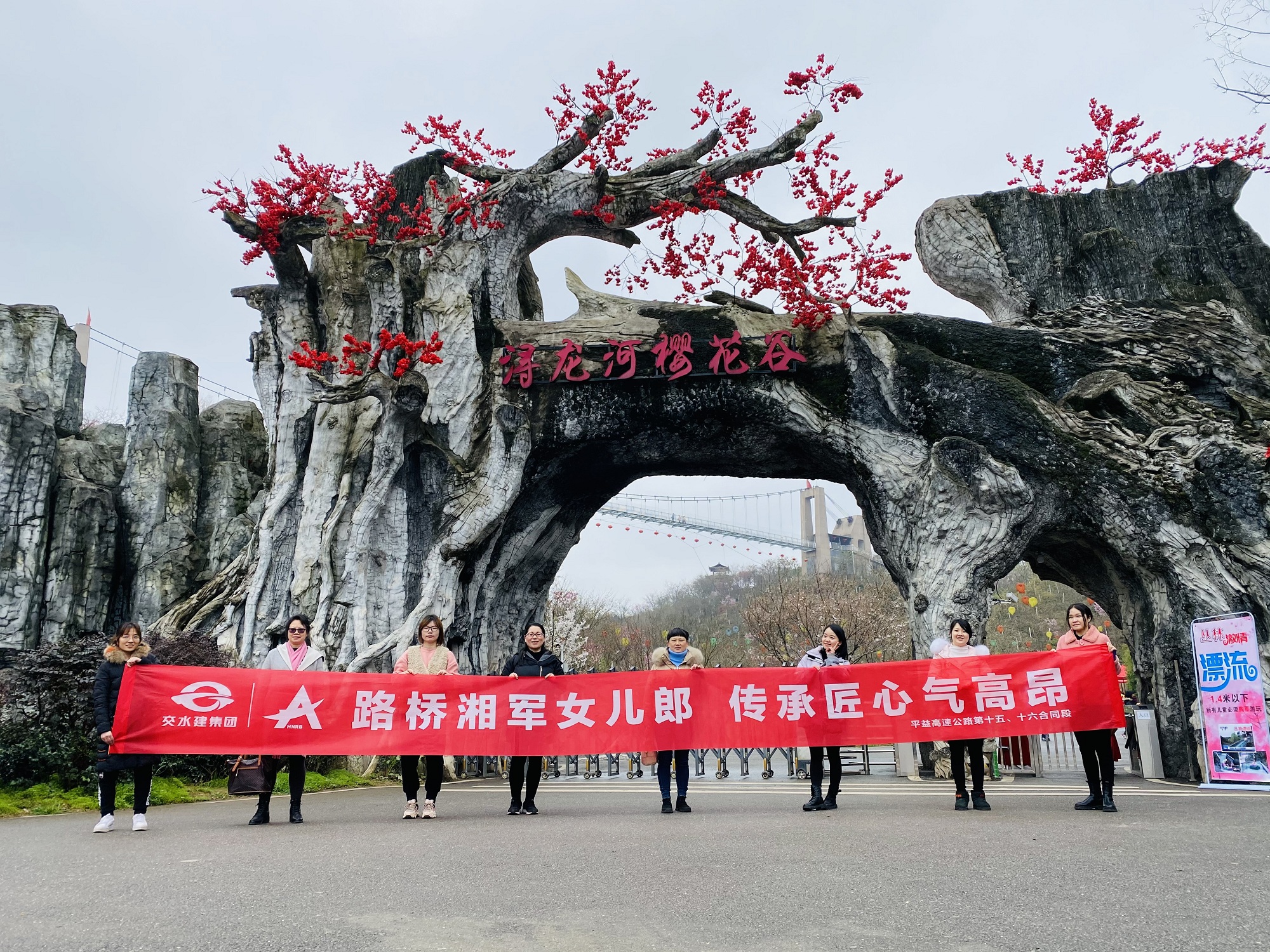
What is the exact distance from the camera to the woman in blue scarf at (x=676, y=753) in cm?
729

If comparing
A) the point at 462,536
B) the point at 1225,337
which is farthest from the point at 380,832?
the point at 1225,337

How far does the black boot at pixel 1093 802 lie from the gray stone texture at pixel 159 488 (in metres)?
14.7

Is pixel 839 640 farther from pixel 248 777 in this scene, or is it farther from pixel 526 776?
pixel 248 777

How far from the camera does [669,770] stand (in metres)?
7.49

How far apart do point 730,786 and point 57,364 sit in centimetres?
1454

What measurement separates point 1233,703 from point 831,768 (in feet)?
14.2

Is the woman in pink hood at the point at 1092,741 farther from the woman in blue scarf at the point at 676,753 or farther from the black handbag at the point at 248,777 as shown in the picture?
the black handbag at the point at 248,777

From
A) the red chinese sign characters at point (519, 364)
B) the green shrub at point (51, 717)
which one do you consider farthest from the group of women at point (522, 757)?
the red chinese sign characters at point (519, 364)

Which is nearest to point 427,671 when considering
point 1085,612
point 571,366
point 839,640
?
point 839,640

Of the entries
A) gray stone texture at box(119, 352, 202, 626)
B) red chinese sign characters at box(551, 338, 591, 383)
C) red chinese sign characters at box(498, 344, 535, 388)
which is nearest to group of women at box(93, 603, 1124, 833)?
red chinese sign characters at box(551, 338, 591, 383)

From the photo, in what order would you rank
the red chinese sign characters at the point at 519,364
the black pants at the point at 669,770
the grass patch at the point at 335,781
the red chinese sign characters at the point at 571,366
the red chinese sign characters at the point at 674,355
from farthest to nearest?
the red chinese sign characters at the point at 519,364
the red chinese sign characters at the point at 571,366
the red chinese sign characters at the point at 674,355
the grass patch at the point at 335,781
the black pants at the point at 669,770

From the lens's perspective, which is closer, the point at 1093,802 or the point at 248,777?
the point at 1093,802

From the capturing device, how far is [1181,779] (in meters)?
10.6

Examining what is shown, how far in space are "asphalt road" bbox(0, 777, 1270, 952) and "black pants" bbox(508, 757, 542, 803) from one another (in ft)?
0.96
